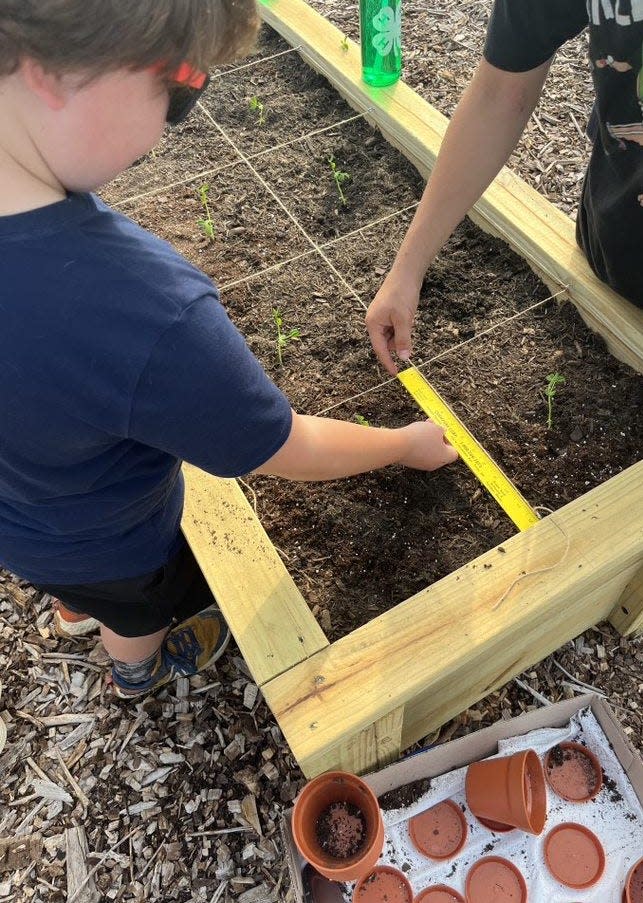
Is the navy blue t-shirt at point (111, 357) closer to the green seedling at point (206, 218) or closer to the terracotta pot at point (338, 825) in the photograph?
Answer: the terracotta pot at point (338, 825)

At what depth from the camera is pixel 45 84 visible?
0.72 m

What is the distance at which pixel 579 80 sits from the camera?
2.90 meters

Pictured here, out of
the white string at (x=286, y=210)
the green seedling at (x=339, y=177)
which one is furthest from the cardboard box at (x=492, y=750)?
the green seedling at (x=339, y=177)

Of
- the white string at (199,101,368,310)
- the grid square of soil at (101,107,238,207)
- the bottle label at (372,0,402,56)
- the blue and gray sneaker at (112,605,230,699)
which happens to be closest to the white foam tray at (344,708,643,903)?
the blue and gray sneaker at (112,605,230,699)

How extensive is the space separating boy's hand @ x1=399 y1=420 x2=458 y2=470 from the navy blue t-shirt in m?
0.51

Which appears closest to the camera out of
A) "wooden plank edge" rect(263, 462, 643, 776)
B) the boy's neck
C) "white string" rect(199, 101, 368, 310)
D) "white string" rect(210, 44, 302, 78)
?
the boy's neck

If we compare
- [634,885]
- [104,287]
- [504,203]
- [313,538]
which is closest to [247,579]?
[313,538]

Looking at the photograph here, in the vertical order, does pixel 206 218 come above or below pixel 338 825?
above

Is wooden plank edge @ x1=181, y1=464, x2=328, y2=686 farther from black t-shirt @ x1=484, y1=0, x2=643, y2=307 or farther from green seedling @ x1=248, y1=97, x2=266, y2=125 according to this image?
green seedling @ x1=248, y1=97, x2=266, y2=125

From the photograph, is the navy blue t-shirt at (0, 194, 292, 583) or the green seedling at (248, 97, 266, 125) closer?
the navy blue t-shirt at (0, 194, 292, 583)

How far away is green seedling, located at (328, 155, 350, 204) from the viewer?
2234mm

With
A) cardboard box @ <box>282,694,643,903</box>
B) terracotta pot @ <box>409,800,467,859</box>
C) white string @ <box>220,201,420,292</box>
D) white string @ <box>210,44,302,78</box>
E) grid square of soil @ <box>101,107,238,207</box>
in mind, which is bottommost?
terracotta pot @ <box>409,800,467,859</box>

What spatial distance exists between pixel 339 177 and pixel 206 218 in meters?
0.46

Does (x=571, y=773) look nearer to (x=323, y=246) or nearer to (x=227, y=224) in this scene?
(x=323, y=246)
